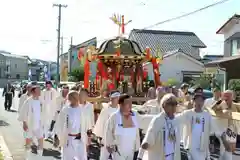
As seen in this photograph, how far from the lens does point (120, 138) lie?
257 inches

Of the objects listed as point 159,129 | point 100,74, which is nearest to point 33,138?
point 159,129

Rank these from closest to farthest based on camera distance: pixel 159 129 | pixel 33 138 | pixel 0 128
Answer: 1. pixel 159 129
2. pixel 33 138
3. pixel 0 128

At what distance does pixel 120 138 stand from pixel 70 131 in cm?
130

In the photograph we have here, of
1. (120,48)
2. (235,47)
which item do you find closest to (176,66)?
(235,47)

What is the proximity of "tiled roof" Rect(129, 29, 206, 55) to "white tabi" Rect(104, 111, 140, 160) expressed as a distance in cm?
3644

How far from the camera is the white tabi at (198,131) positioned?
270 inches

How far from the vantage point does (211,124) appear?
696 centimetres

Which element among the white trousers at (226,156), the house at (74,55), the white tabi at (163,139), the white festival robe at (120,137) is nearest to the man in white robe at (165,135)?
the white tabi at (163,139)

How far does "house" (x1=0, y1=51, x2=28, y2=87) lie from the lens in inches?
3826

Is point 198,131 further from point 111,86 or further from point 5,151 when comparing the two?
point 111,86

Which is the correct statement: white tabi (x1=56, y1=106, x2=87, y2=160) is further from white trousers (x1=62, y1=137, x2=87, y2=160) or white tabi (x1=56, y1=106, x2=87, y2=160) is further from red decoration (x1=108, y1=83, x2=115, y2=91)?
red decoration (x1=108, y1=83, x2=115, y2=91)

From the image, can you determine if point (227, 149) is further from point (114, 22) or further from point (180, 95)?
point (114, 22)

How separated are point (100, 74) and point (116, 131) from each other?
10938 mm

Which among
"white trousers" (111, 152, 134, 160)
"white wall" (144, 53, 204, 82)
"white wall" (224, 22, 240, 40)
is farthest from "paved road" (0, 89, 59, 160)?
"white wall" (144, 53, 204, 82)
